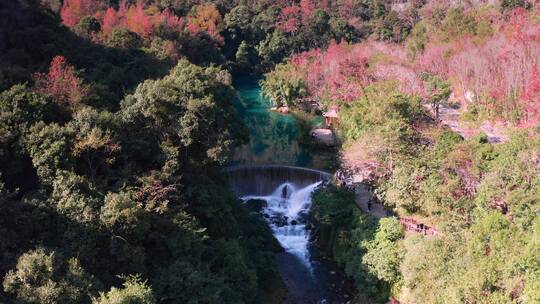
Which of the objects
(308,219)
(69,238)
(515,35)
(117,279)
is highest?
(515,35)


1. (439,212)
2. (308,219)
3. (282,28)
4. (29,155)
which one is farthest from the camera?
(282,28)

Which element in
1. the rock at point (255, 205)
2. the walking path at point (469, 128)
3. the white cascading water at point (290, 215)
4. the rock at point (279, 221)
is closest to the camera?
the white cascading water at point (290, 215)

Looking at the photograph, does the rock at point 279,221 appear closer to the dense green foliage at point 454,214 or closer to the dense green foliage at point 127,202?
the dense green foliage at point 127,202

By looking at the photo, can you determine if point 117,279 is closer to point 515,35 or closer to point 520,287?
point 520,287

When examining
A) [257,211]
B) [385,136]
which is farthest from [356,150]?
[257,211]

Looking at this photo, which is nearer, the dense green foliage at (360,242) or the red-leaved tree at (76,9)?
the dense green foliage at (360,242)

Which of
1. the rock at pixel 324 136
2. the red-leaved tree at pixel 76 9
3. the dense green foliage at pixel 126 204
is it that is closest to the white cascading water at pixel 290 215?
the dense green foliage at pixel 126 204

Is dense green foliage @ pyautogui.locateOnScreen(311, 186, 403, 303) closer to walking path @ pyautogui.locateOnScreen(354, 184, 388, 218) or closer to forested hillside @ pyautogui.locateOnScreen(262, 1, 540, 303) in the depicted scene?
forested hillside @ pyautogui.locateOnScreen(262, 1, 540, 303)

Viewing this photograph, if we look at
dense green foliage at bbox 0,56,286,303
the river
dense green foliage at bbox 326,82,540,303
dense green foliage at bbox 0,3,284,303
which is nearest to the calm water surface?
the river
